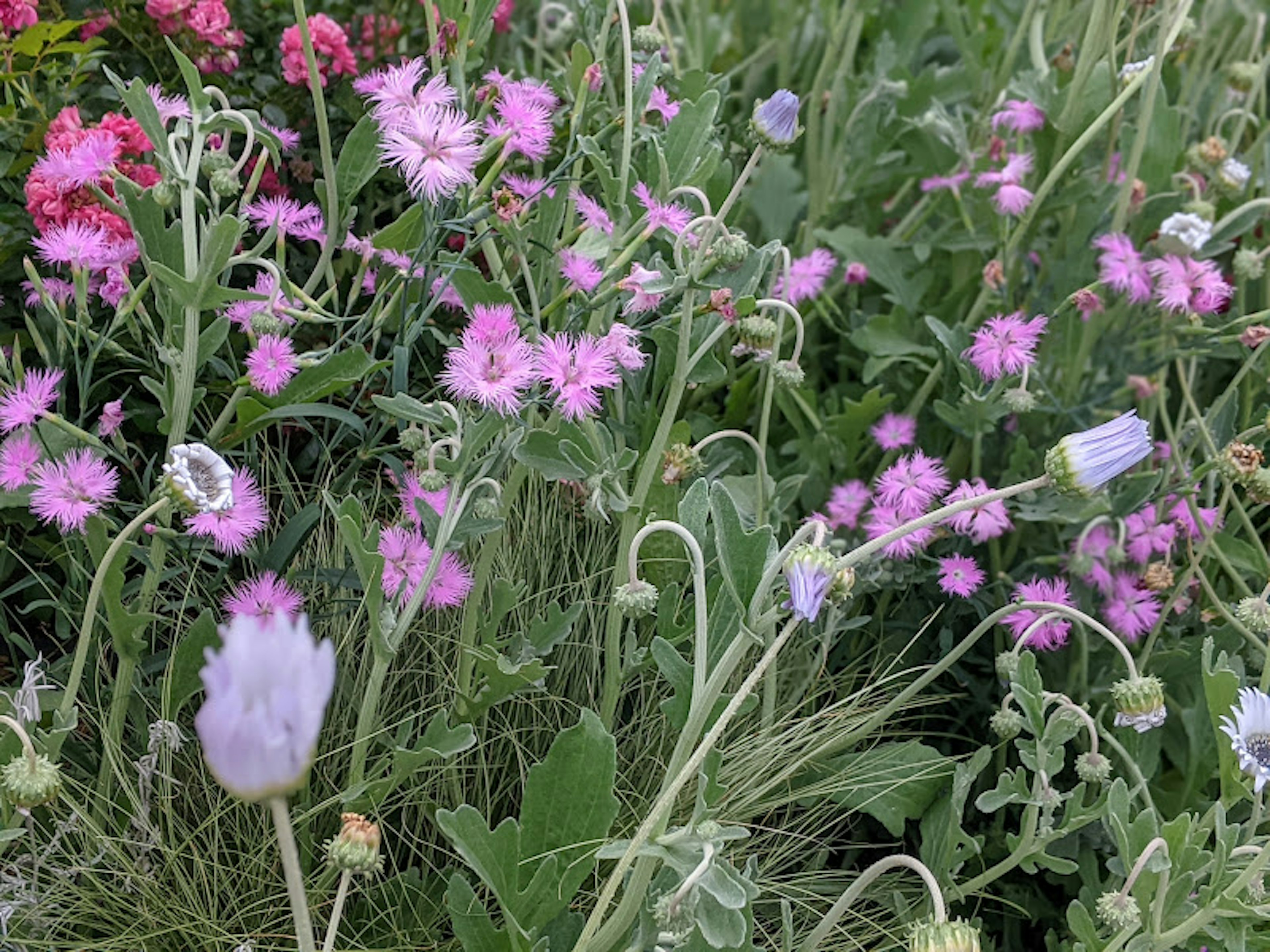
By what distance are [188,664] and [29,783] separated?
165 millimetres

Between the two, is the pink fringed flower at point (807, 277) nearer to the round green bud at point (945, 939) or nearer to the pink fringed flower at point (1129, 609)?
the pink fringed flower at point (1129, 609)

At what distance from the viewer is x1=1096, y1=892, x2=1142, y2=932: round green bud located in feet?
2.49

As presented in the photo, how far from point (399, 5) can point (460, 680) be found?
2.39ft

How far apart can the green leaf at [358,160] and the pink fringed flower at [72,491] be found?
0.79 feet

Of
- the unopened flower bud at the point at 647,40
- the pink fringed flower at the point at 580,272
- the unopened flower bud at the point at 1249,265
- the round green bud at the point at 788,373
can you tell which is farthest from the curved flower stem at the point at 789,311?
the unopened flower bud at the point at 1249,265

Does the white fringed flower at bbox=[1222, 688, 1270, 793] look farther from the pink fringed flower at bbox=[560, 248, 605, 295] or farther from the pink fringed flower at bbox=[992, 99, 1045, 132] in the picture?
the pink fringed flower at bbox=[992, 99, 1045, 132]

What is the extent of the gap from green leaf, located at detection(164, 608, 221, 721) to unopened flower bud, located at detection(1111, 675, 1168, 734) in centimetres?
57

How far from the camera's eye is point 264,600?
2.80ft

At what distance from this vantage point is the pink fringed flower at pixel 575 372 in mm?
778

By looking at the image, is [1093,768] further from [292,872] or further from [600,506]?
[292,872]

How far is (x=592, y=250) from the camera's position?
92cm

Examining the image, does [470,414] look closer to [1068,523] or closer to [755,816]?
[755,816]

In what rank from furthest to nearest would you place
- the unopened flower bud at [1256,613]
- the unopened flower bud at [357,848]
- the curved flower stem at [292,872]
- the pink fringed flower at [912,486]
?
the pink fringed flower at [912,486]
the unopened flower bud at [1256,613]
the unopened flower bud at [357,848]
the curved flower stem at [292,872]

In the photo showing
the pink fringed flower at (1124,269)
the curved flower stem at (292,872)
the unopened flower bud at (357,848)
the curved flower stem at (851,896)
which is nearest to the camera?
the curved flower stem at (292,872)
